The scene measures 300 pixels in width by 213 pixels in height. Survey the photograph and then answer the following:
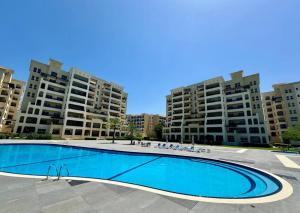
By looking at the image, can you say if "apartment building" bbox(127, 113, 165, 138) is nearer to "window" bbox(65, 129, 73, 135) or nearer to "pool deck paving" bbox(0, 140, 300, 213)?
"window" bbox(65, 129, 73, 135)

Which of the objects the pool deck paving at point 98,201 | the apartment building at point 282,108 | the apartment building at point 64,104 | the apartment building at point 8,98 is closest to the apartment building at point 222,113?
the apartment building at point 282,108

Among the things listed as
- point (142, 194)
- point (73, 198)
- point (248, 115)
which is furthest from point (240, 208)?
point (248, 115)

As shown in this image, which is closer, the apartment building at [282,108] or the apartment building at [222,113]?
the apartment building at [222,113]

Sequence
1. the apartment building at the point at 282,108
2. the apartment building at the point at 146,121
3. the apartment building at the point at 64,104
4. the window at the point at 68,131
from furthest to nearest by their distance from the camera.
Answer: the apartment building at the point at 146,121 → the apartment building at the point at 282,108 → the window at the point at 68,131 → the apartment building at the point at 64,104

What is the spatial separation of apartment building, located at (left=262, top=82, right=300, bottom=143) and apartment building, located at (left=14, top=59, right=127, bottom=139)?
7057 centimetres

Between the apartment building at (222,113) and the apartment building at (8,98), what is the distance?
206ft

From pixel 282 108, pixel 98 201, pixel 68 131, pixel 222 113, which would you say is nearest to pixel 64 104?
pixel 68 131

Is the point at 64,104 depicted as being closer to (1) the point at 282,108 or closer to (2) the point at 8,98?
(2) the point at 8,98

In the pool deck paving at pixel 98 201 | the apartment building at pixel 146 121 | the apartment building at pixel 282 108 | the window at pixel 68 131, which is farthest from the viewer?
the apartment building at pixel 146 121

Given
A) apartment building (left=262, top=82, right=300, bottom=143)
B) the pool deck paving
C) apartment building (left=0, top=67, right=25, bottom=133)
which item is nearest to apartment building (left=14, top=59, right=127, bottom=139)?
apartment building (left=0, top=67, right=25, bottom=133)

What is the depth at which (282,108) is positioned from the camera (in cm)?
5856

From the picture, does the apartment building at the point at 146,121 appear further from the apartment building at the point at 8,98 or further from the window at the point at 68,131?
the apartment building at the point at 8,98

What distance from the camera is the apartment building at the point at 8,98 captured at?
4841 centimetres

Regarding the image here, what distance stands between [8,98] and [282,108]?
110069 millimetres
